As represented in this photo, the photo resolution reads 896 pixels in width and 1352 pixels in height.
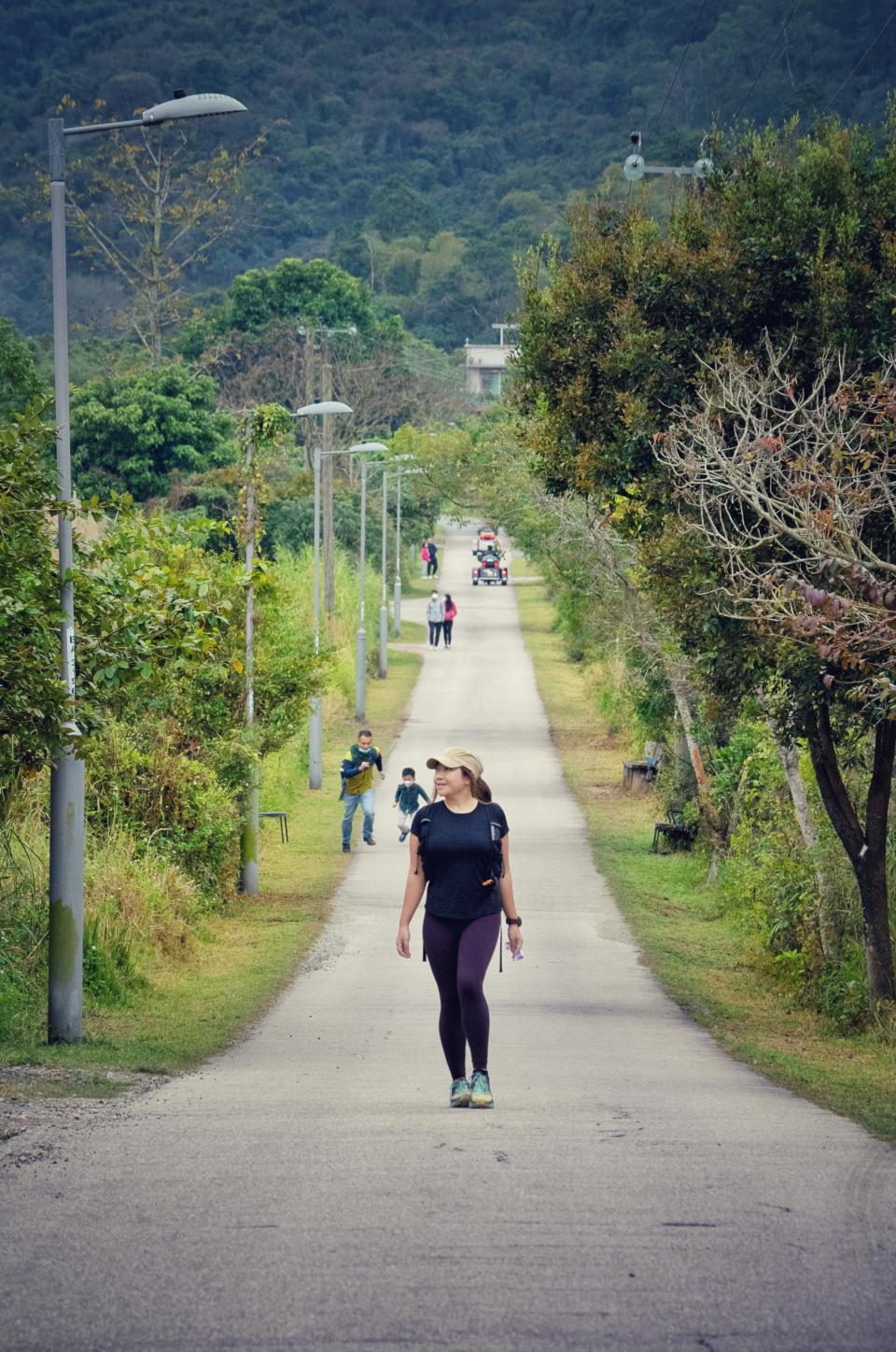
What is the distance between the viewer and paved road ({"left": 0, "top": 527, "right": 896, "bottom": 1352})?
5.01 meters

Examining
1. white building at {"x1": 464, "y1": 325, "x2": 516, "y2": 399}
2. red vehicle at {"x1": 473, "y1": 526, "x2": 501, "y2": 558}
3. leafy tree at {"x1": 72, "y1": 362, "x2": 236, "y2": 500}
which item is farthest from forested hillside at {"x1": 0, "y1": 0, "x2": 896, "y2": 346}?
leafy tree at {"x1": 72, "y1": 362, "x2": 236, "y2": 500}

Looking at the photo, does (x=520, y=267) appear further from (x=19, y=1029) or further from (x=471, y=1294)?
(x=471, y=1294)

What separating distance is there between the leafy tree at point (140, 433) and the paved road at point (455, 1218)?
1573 inches

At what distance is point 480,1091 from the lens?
28.2 ft

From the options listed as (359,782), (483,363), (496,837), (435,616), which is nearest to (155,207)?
(435,616)

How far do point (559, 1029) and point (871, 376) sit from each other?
5.46 meters

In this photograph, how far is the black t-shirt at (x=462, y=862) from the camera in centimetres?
838

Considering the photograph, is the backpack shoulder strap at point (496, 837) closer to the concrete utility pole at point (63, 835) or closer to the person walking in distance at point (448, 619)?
the concrete utility pole at point (63, 835)

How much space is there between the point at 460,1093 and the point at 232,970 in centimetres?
888

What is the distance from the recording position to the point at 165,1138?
7762 millimetres

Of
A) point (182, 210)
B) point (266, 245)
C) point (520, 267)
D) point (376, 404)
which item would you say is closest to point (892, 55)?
point (266, 245)

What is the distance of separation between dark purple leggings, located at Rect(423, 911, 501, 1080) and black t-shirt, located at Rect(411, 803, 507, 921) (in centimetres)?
8

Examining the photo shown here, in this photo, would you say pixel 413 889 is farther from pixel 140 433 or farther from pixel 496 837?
pixel 140 433

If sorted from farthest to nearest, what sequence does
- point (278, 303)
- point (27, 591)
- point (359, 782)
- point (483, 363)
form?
point (483, 363) < point (278, 303) < point (359, 782) < point (27, 591)
